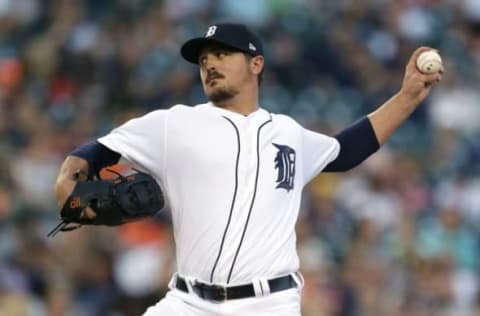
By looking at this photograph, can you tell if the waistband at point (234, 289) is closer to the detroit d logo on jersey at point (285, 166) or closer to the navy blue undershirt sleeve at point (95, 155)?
the detroit d logo on jersey at point (285, 166)

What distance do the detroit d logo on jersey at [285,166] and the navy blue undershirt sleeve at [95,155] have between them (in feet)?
1.97

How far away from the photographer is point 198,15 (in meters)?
11.6

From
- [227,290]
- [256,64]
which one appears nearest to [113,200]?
[227,290]

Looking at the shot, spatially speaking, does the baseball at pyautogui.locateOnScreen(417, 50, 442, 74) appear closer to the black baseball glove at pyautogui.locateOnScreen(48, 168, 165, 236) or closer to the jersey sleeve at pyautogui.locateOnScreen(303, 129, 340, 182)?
the jersey sleeve at pyautogui.locateOnScreen(303, 129, 340, 182)

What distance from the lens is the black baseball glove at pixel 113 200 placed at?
5266mm

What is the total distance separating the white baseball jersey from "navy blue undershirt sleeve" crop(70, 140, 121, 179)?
0.12 ft

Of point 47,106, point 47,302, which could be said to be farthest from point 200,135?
point 47,106

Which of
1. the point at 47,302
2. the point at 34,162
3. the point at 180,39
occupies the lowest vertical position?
the point at 47,302

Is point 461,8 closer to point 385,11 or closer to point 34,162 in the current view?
point 385,11

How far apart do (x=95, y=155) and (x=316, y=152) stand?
0.93 m

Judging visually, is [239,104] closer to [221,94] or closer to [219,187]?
[221,94]

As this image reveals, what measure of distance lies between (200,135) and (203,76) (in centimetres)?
29

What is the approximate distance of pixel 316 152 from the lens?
5.81 meters

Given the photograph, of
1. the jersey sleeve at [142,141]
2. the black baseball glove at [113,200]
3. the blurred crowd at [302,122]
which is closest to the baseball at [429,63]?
the jersey sleeve at [142,141]
